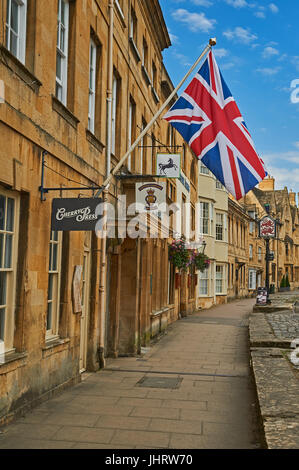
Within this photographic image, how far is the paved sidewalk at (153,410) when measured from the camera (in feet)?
→ 19.1

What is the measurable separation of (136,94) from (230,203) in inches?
962

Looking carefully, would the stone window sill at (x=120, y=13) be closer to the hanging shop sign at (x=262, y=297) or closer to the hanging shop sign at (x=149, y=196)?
the hanging shop sign at (x=149, y=196)

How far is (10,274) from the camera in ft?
21.6

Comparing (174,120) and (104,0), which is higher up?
(104,0)

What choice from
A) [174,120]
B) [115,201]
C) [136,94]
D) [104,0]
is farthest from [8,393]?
[136,94]

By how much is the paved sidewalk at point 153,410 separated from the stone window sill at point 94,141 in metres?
4.69

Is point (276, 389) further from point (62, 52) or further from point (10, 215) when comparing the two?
point (62, 52)

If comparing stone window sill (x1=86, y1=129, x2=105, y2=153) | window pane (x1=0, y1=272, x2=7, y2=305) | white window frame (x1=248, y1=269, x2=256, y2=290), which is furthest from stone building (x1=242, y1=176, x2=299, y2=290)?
window pane (x1=0, y1=272, x2=7, y2=305)

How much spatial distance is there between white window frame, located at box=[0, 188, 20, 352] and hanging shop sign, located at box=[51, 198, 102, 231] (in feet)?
2.08

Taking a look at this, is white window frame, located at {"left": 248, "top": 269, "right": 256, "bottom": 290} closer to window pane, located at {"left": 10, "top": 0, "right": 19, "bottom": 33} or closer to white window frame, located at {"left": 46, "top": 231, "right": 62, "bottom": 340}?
white window frame, located at {"left": 46, "top": 231, "right": 62, "bottom": 340}

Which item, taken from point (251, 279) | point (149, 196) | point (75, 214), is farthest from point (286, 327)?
point (251, 279)

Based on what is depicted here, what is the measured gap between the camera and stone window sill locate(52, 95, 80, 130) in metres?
7.73
